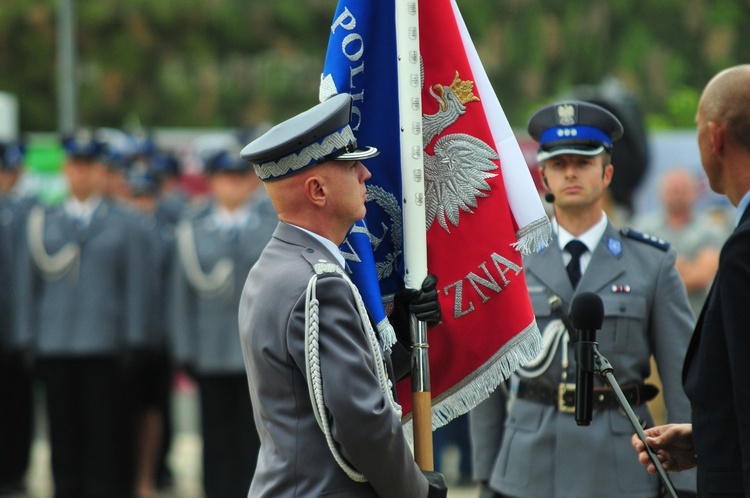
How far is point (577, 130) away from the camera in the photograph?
4.77 metres

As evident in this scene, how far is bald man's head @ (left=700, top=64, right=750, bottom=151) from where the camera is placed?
11.5 feet

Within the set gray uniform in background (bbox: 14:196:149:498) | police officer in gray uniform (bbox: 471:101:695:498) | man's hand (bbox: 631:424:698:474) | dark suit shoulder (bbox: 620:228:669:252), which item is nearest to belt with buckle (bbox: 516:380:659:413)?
police officer in gray uniform (bbox: 471:101:695:498)

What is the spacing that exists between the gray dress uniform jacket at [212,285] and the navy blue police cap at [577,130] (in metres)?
4.11

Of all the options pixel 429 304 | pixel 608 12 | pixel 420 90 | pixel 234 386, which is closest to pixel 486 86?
pixel 420 90

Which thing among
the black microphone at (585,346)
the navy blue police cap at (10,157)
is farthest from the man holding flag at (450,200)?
the navy blue police cap at (10,157)

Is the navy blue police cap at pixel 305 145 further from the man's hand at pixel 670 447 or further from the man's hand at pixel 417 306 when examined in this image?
the man's hand at pixel 670 447

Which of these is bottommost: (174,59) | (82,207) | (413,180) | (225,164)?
(413,180)

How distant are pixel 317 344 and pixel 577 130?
1803 mm

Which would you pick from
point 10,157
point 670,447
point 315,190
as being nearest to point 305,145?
point 315,190

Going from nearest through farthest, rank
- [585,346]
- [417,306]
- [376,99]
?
[585,346], [417,306], [376,99]

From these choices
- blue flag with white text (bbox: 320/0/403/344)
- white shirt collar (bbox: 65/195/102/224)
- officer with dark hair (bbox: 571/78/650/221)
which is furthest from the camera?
officer with dark hair (bbox: 571/78/650/221)

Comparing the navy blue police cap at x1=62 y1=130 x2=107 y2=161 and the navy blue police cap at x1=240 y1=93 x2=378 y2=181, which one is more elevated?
the navy blue police cap at x1=62 y1=130 x2=107 y2=161

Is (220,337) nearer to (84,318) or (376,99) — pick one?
(84,318)

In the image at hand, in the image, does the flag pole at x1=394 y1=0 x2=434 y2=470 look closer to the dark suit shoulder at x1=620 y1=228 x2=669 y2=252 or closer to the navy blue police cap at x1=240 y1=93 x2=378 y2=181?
the navy blue police cap at x1=240 y1=93 x2=378 y2=181
